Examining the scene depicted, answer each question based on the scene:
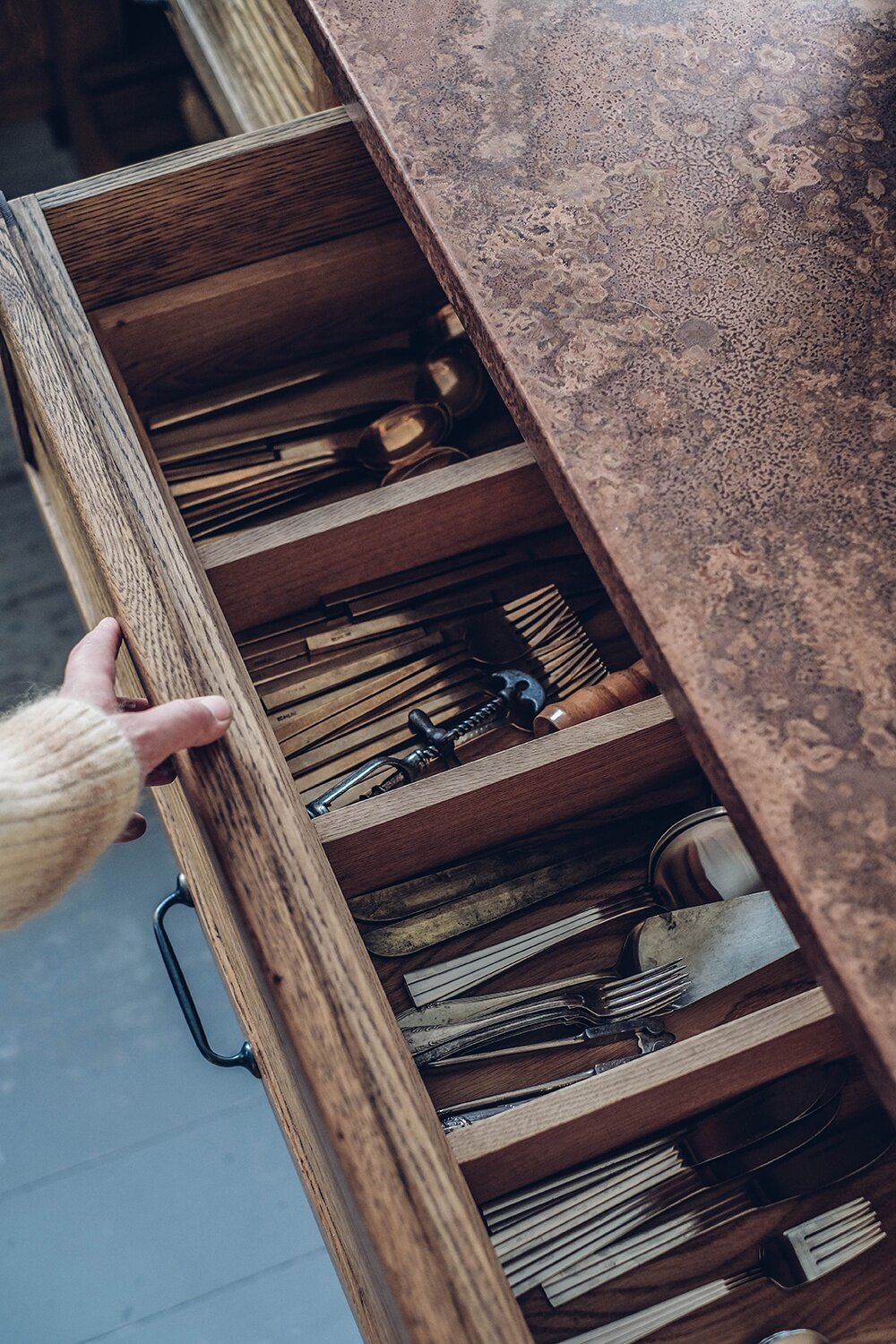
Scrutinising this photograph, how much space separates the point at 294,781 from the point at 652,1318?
52 centimetres

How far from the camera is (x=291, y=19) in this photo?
4.51 feet

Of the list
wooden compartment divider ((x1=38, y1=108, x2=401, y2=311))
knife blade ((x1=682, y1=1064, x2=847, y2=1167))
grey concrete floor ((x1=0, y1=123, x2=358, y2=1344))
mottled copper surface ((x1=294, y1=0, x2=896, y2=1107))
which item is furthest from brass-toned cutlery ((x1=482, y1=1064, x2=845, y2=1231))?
grey concrete floor ((x1=0, y1=123, x2=358, y2=1344))

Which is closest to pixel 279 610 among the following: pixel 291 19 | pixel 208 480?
pixel 208 480

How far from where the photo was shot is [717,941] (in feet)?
3.09

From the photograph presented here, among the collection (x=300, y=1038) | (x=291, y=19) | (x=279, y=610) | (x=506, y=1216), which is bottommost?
(x=506, y=1216)

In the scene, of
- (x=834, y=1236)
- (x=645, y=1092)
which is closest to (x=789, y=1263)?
(x=834, y=1236)

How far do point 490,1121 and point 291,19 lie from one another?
133 centimetres

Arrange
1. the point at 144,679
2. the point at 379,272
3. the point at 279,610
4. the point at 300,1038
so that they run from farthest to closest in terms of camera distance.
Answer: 1. the point at 379,272
2. the point at 279,610
3. the point at 144,679
4. the point at 300,1038

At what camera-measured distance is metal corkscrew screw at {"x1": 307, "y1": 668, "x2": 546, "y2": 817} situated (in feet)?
3.18

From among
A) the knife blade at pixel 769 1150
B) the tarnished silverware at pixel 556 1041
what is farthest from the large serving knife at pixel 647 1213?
the tarnished silverware at pixel 556 1041

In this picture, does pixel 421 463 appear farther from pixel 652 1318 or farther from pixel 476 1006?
pixel 652 1318

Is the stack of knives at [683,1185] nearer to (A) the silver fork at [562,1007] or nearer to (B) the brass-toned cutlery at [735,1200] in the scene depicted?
(B) the brass-toned cutlery at [735,1200]

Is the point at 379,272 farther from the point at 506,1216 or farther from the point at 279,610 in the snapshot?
the point at 506,1216

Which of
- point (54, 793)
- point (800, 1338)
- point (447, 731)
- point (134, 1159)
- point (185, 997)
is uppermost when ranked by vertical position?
point (54, 793)
